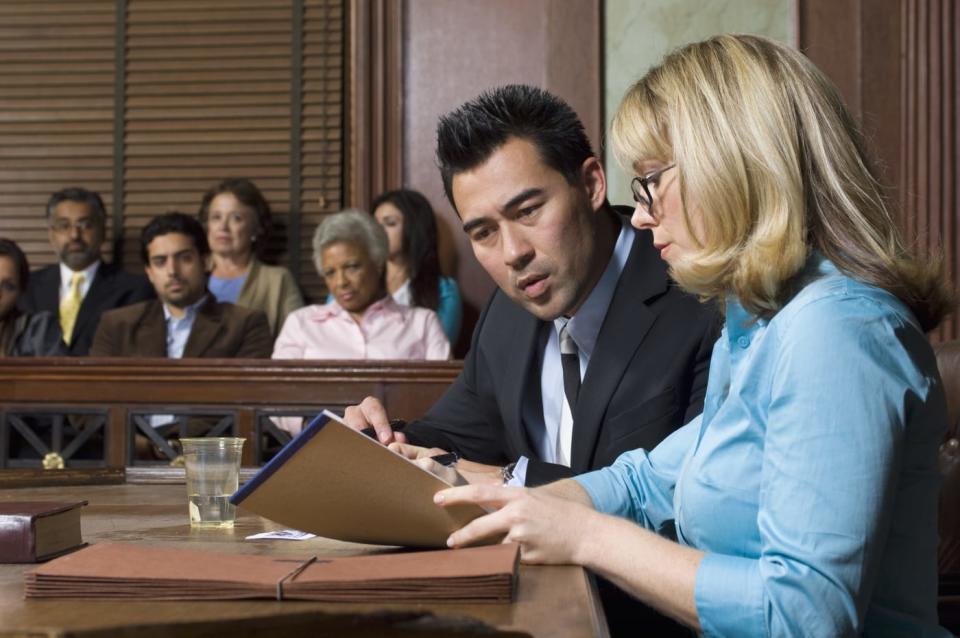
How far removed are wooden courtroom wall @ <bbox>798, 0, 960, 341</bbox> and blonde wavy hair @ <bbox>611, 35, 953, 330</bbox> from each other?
11.7 feet

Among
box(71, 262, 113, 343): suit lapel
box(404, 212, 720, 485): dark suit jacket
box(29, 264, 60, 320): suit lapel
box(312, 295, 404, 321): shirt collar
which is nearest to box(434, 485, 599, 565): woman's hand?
box(404, 212, 720, 485): dark suit jacket

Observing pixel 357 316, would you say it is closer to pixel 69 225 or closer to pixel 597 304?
pixel 69 225

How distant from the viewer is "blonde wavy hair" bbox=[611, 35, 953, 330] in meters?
1.37

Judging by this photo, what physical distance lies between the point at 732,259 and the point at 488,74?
4042 millimetres

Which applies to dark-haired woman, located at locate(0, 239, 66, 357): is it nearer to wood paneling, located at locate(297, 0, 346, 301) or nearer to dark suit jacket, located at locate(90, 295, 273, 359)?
dark suit jacket, located at locate(90, 295, 273, 359)

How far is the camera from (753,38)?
148 centimetres

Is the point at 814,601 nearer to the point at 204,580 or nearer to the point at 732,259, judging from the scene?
the point at 732,259

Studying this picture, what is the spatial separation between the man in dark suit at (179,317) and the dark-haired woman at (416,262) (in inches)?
23.4

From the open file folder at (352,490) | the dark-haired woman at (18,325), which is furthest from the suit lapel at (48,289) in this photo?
the open file folder at (352,490)

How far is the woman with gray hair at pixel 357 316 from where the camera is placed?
445cm

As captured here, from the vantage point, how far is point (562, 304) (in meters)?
2.36

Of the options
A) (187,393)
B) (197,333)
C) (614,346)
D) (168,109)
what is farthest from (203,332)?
(614,346)

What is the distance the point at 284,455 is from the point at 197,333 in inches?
131

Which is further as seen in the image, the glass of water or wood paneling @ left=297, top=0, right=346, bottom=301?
wood paneling @ left=297, top=0, right=346, bottom=301
